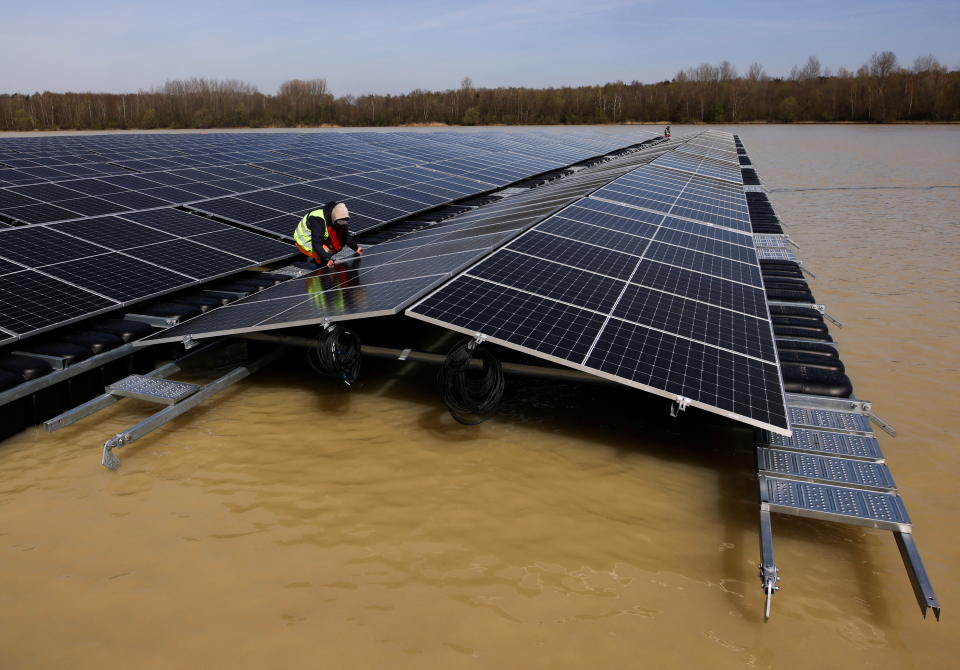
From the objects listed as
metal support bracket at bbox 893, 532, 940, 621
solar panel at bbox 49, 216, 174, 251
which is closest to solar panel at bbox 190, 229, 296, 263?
solar panel at bbox 49, 216, 174, 251

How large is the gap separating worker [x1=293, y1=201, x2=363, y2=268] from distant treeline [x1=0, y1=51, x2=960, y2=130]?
101396 mm

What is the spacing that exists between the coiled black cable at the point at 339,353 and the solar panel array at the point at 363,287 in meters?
0.43

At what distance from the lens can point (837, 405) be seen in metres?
Result: 8.05

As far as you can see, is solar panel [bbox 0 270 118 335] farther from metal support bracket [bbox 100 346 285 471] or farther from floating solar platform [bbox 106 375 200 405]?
metal support bracket [bbox 100 346 285 471]

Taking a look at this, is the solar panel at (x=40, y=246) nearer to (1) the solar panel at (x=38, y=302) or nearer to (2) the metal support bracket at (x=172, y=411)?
(1) the solar panel at (x=38, y=302)

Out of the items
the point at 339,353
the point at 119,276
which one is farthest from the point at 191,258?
the point at 339,353

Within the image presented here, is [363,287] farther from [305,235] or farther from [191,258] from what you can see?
[191,258]

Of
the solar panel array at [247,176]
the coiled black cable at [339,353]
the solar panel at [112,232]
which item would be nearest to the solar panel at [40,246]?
the solar panel at [112,232]

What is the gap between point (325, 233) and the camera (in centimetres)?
1243

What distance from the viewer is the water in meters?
5.11

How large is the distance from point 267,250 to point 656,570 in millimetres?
10956

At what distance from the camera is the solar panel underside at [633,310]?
725 centimetres

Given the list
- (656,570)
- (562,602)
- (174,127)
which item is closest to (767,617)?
(656,570)

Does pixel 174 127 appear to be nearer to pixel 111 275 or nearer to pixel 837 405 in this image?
pixel 111 275
